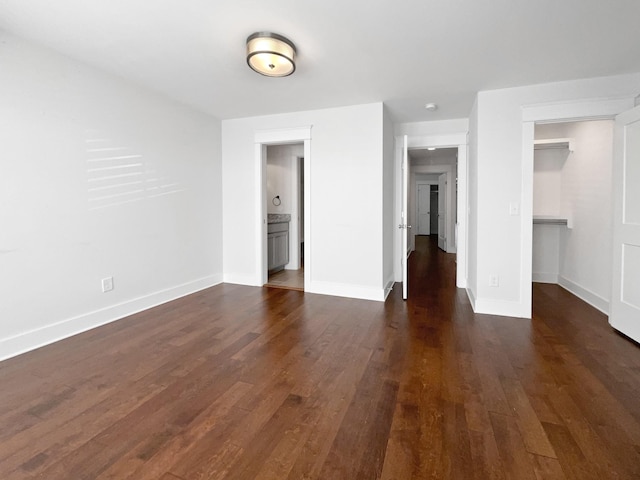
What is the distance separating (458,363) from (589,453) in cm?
89

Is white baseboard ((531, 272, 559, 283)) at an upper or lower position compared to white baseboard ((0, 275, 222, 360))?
upper

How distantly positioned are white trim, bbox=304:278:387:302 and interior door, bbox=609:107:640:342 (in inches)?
88.7

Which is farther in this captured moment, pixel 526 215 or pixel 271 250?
pixel 271 250

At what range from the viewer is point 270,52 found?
233cm

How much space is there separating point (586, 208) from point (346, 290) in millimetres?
3269

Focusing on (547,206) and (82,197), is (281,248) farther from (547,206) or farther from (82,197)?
(547,206)

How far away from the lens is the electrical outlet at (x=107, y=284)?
303 cm

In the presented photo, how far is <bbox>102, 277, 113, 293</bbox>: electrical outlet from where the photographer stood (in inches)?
119

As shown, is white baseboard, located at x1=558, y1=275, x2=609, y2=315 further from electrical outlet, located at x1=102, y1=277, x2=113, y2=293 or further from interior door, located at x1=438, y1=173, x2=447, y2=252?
electrical outlet, located at x1=102, y1=277, x2=113, y2=293

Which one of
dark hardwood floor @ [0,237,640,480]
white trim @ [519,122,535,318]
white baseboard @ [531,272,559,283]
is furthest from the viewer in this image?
white baseboard @ [531,272,559,283]

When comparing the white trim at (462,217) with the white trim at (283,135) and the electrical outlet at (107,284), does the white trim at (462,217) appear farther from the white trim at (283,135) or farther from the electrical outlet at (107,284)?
the electrical outlet at (107,284)

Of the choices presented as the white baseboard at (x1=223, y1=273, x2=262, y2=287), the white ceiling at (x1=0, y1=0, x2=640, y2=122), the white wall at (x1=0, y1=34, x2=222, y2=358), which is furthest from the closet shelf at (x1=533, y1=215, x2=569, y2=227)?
the white wall at (x1=0, y1=34, x2=222, y2=358)

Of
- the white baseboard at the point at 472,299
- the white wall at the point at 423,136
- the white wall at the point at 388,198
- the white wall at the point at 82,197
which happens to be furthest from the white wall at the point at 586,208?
the white wall at the point at 82,197

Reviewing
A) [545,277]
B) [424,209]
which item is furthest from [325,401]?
[424,209]
